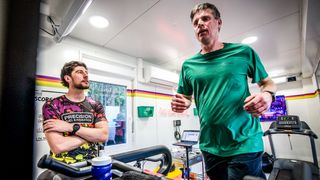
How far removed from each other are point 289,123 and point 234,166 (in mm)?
3552

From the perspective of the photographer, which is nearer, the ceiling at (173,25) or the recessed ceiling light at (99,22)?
the ceiling at (173,25)

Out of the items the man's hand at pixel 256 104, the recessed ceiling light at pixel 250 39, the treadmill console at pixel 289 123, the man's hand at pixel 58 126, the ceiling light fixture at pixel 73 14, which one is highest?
the recessed ceiling light at pixel 250 39

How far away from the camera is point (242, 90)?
851 millimetres

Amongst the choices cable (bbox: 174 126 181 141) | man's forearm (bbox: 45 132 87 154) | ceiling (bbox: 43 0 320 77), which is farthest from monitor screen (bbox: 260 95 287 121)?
man's forearm (bbox: 45 132 87 154)

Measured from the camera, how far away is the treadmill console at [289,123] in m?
3.28

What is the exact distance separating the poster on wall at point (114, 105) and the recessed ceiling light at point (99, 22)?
0.94m

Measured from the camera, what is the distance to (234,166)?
776mm

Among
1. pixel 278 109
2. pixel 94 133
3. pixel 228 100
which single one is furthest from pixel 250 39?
pixel 278 109

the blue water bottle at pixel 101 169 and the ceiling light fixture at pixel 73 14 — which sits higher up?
the ceiling light fixture at pixel 73 14

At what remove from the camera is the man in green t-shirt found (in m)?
0.79

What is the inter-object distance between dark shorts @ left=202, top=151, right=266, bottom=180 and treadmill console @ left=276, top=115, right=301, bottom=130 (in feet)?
11.0

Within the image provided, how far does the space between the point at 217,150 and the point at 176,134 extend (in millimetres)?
3411

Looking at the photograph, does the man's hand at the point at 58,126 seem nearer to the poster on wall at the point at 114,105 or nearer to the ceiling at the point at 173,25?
the poster on wall at the point at 114,105

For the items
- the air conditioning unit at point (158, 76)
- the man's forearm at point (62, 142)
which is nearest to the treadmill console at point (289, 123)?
the air conditioning unit at point (158, 76)
